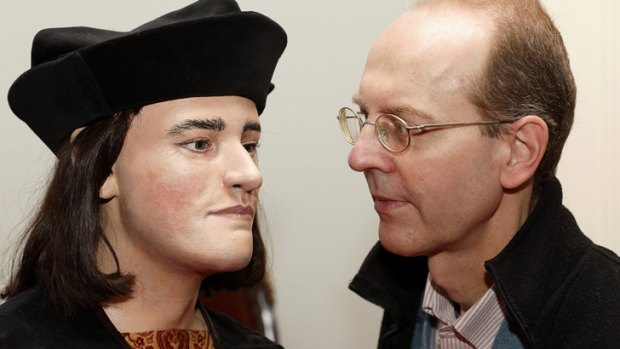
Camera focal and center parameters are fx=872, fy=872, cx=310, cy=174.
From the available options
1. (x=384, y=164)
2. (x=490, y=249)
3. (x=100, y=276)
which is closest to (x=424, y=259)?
(x=490, y=249)

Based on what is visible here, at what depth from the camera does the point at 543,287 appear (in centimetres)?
221

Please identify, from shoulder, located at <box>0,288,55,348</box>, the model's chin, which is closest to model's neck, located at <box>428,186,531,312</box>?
the model's chin

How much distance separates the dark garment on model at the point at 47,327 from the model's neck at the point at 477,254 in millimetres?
894

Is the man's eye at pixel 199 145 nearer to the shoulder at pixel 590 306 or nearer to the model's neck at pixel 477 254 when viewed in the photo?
the model's neck at pixel 477 254

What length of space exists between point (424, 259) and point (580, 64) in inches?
37.8

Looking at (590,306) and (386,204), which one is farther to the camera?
(386,204)

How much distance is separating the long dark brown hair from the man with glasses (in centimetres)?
65

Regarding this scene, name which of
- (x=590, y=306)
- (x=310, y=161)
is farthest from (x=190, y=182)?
(x=310, y=161)

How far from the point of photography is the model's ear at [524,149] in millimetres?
2287

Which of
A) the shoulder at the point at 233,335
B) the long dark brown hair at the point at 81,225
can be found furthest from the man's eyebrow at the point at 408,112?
the shoulder at the point at 233,335

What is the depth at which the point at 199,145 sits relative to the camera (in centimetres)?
221

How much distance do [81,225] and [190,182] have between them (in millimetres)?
316

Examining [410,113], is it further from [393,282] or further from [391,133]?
[393,282]

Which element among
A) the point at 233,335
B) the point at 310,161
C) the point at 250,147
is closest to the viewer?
the point at 250,147
